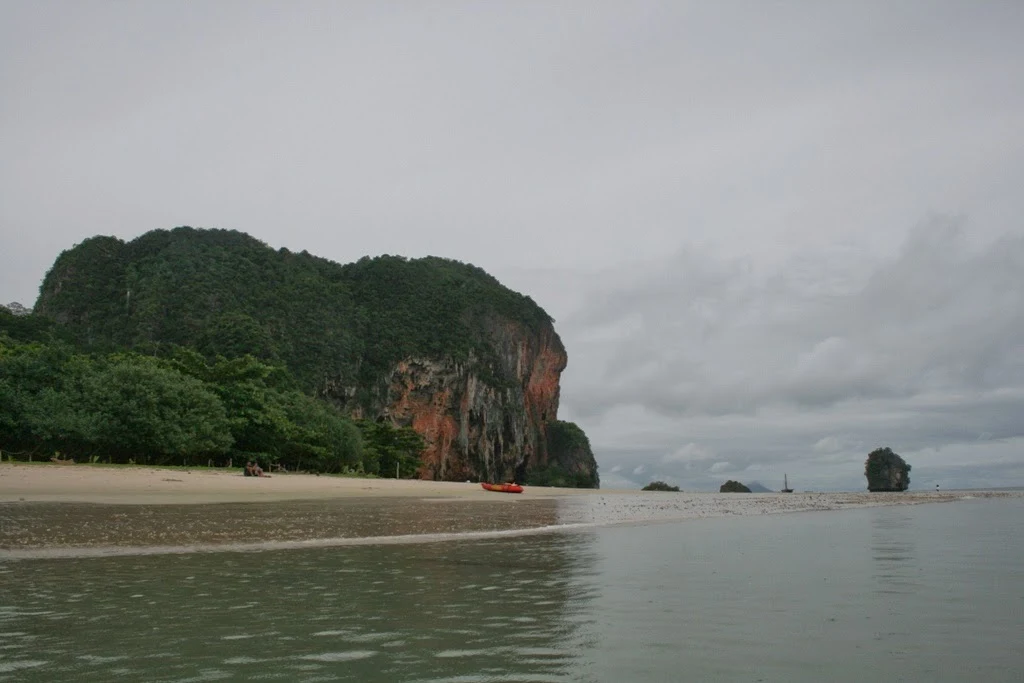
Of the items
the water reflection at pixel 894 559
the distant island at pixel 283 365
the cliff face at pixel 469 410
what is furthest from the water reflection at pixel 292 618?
the cliff face at pixel 469 410

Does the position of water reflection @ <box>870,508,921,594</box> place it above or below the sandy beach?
above

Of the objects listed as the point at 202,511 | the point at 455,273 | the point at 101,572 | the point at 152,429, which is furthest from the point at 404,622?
the point at 455,273

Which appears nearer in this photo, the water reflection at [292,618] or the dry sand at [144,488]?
the water reflection at [292,618]

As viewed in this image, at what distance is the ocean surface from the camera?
5.41 meters

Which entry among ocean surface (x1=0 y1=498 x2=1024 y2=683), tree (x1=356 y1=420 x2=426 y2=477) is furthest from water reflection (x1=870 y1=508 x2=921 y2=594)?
tree (x1=356 y1=420 x2=426 y2=477)

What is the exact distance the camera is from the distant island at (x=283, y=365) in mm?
43125

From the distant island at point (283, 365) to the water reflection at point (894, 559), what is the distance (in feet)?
125

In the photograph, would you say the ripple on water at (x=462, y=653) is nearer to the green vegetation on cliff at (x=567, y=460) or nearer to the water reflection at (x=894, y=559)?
the water reflection at (x=894, y=559)

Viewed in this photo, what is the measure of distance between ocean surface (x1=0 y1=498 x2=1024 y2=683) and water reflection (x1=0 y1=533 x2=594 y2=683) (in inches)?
1.1

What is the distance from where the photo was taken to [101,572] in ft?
32.0

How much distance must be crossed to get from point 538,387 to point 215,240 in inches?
2600

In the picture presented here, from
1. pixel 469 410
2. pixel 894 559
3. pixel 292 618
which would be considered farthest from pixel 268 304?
pixel 292 618

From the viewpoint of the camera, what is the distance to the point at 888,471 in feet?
367

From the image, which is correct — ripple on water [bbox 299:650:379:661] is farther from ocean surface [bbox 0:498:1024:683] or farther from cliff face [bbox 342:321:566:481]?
cliff face [bbox 342:321:566:481]
